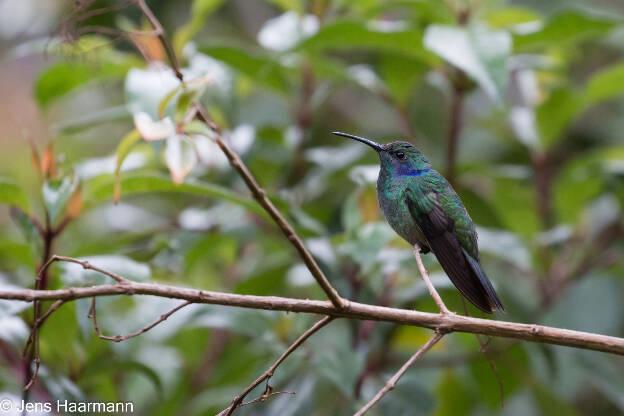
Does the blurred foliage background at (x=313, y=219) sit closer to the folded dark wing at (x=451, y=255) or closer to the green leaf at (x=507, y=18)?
the green leaf at (x=507, y=18)

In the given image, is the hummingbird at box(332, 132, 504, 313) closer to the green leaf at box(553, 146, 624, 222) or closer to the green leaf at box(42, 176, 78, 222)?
the green leaf at box(42, 176, 78, 222)

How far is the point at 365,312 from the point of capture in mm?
1202

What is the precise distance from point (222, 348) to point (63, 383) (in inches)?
47.3

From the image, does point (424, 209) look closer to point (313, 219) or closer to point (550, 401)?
point (313, 219)

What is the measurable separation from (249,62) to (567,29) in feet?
3.64

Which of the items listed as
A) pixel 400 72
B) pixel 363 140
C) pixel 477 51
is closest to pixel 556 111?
pixel 400 72

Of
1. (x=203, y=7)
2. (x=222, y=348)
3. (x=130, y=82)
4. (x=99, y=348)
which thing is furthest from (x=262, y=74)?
(x=222, y=348)

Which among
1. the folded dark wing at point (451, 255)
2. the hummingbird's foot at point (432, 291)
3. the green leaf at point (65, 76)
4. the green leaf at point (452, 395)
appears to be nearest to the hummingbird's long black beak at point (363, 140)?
the folded dark wing at point (451, 255)

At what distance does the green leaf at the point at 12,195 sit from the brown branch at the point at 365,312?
0.72 m

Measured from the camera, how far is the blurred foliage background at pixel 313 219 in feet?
6.29

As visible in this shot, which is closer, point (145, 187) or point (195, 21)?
point (145, 187)

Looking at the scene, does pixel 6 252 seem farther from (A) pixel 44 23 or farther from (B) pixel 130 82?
(A) pixel 44 23

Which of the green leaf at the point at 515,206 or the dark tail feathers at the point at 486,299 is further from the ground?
the dark tail feathers at the point at 486,299

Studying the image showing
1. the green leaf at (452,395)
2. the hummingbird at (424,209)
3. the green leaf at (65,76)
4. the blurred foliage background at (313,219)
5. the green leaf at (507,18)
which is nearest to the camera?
the hummingbird at (424,209)
